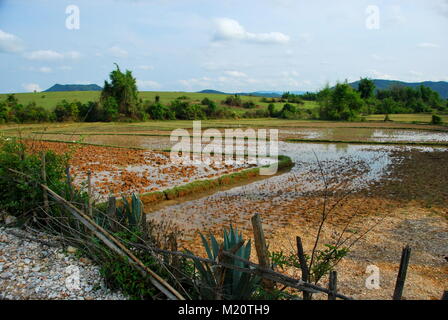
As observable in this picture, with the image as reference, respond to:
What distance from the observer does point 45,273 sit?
3.78m

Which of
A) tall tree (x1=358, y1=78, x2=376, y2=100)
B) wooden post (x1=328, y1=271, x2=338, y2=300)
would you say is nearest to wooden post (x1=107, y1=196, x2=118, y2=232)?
wooden post (x1=328, y1=271, x2=338, y2=300)

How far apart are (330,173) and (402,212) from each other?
4.66 m

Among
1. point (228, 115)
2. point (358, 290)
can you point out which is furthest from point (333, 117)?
point (358, 290)

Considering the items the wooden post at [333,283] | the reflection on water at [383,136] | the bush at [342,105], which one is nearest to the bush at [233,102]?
the bush at [342,105]

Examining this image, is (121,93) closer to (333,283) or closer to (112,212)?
(112,212)

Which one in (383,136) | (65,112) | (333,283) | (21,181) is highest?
(65,112)

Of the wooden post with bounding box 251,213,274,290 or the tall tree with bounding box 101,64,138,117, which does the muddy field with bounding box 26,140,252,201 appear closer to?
A: the wooden post with bounding box 251,213,274,290

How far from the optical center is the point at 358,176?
1197 centimetres

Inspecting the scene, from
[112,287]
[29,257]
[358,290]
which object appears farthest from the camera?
[358,290]

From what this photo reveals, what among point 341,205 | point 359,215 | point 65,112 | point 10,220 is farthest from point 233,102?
point 10,220

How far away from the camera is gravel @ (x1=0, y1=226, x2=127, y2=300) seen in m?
3.43

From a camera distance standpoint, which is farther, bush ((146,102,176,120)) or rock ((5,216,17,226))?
bush ((146,102,176,120))
